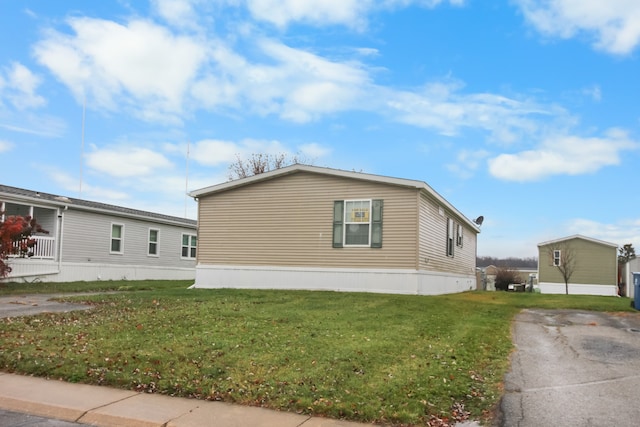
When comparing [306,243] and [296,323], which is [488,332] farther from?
[306,243]

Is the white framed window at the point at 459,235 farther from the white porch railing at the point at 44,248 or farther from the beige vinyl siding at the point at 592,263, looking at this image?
the beige vinyl siding at the point at 592,263

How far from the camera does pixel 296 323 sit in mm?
9531

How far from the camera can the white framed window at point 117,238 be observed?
2525cm

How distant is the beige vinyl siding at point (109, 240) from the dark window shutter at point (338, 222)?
1277 centimetres

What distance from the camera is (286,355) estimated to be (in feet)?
23.1

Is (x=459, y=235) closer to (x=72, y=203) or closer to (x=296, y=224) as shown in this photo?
(x=296, y=224)

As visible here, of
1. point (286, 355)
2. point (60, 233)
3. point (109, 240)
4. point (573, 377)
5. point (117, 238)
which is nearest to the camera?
point (573, 377)

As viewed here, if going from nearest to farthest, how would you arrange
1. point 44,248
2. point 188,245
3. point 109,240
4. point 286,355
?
point 286,355
point 44,248
point 109,240
point 188,245

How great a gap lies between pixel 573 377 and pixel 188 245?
2608cm

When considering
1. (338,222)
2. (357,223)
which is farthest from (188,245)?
(357,223)

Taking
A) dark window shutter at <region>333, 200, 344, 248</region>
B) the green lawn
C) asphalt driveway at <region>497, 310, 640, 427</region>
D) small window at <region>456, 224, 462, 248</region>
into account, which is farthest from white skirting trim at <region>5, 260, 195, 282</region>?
asphalt driveway at <region>497, 310, 640, 427</region>

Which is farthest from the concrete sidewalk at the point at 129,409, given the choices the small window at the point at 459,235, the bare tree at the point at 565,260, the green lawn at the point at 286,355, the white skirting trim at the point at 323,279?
the bare tree at the point at 565,260

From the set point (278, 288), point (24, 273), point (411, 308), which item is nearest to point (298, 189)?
point (278, 288)

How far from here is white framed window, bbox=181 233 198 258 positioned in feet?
98.2
